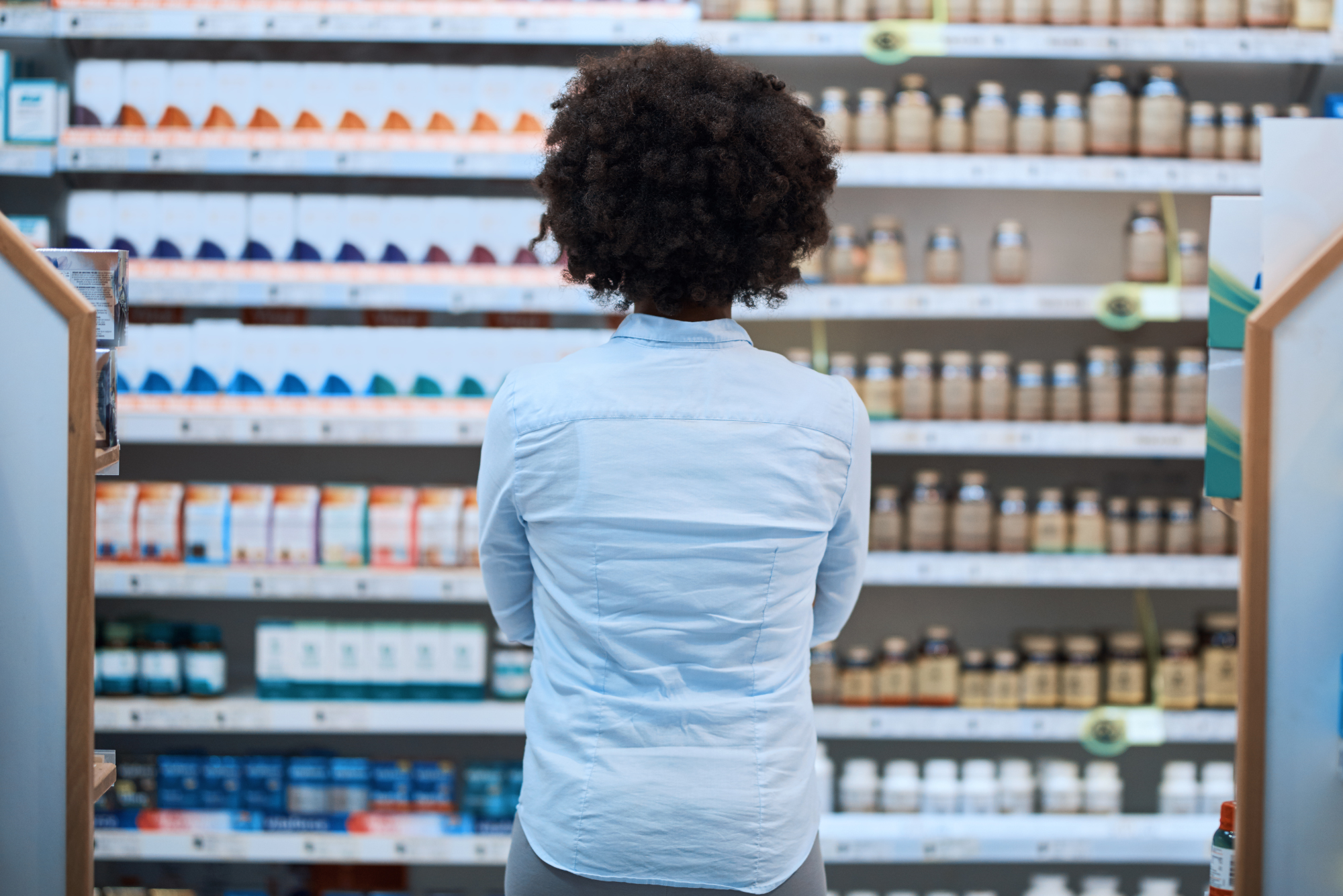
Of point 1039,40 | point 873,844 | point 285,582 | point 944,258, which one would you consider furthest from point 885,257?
point 285,582

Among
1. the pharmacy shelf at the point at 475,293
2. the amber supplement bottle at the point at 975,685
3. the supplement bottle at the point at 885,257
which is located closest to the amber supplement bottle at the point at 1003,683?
the amber supplement bottle at the point at 975,685

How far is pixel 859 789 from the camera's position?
8.04 ft

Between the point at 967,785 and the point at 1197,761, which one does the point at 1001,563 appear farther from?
the point at 1197,761

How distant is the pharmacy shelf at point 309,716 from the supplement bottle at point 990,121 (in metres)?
1.65

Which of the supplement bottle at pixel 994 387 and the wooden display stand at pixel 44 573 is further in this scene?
the supplement bottle at pixel 994 387

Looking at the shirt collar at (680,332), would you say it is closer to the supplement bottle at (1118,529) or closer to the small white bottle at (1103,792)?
the supplement bottle at (1118,529)

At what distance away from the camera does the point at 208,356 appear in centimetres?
237

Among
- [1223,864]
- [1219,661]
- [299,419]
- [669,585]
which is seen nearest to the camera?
[669,585]

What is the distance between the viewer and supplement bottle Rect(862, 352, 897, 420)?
242 centimetres

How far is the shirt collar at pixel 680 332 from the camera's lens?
1.09 metres

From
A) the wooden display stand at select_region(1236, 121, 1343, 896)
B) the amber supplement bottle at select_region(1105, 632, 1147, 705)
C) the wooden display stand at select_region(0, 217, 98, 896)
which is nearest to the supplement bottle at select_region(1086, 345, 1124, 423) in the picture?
the amber supplement bottle at select_region(1105, 632, 1147, 705)

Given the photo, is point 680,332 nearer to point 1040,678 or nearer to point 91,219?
point 1040,678

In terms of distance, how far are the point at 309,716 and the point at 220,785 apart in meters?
0.29

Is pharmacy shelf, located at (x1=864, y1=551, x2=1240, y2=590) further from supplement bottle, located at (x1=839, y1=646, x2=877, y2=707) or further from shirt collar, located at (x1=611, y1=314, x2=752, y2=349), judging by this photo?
shirt collar, located at (x1=611, y1=314, x2=752, y2=349)
